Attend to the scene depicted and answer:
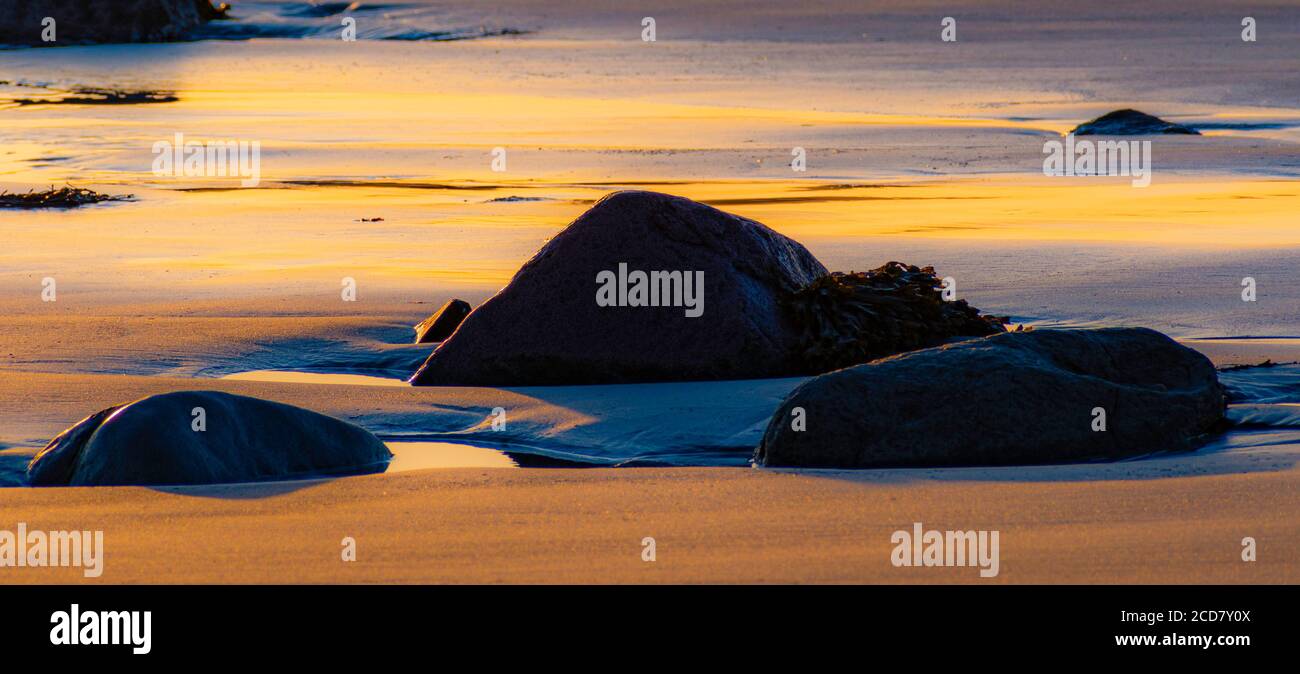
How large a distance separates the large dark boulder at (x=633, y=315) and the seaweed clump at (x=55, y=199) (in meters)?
7.40

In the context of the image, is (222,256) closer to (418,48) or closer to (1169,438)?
(1169,438)

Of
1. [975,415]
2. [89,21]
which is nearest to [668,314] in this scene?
[975,415]

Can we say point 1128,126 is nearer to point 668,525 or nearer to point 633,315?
point 633,315

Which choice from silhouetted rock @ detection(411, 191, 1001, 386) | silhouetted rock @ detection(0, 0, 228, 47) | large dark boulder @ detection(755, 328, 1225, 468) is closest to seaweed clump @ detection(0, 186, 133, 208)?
silhouetted rock @ detection(411, 191, 1001, 386)

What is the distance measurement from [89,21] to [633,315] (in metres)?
36.3

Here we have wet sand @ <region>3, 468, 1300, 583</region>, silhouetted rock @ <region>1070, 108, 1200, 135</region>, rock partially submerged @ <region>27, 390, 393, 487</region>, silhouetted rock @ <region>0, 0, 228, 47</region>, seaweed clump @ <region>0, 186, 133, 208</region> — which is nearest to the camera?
wet sand @ <region>3, 468, 1300, 583</region>

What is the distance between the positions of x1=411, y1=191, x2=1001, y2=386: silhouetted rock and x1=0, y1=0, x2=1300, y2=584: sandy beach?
0.25m

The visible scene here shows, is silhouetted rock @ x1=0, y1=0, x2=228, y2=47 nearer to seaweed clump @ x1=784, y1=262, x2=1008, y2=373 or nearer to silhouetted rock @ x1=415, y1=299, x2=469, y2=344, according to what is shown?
silhouetted rock @ x1=415, y1=299, x2=469, y2=344

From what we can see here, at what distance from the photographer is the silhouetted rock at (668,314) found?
7.37 m

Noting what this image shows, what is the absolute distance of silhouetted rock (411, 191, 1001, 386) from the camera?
7.37 metres

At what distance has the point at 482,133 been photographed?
19.8m

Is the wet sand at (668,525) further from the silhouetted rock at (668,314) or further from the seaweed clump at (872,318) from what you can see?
the seaweed clump at (872,318)

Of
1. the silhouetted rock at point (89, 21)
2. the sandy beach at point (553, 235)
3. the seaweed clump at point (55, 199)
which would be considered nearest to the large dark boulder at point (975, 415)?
the sandy beach at point (553, 235)

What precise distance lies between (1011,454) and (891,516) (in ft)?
3.25
